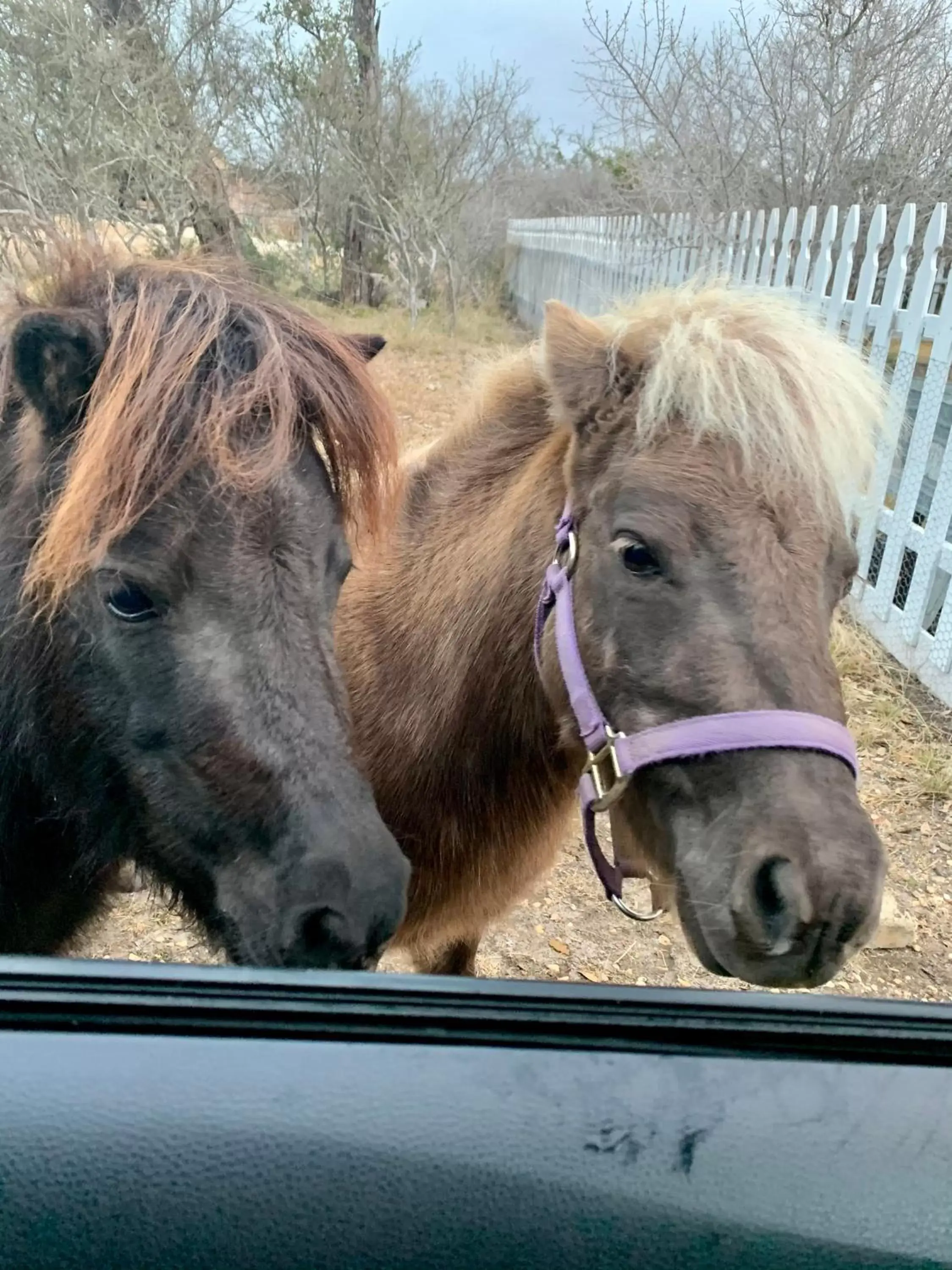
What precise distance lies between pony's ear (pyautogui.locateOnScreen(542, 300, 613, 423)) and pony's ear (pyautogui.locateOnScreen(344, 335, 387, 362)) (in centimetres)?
38

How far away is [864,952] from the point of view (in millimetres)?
3053

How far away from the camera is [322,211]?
591 inches

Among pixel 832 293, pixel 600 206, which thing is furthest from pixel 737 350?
pixel 600 206

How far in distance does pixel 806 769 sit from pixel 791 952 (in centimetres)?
28

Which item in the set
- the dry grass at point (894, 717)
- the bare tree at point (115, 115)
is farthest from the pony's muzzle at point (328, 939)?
the bare tree at point (115, 115)

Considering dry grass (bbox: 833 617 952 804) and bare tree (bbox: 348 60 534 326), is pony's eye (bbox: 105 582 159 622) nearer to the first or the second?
dry grass (bbox: 833 617 952 804)

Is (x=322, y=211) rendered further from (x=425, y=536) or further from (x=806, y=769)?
(x=806, y=769)

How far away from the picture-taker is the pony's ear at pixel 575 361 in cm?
188

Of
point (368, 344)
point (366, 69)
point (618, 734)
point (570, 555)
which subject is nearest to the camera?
point (618, 734)

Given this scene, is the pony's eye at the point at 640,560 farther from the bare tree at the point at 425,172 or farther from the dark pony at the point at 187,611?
the bare tree at the point at 425,172

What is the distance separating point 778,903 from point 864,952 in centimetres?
201

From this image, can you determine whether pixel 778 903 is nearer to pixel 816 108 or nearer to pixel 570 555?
pixel 570 555

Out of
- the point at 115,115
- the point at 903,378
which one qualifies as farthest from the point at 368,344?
the point at 115,115

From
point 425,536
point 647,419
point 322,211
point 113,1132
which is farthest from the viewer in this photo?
point 322,211
